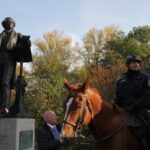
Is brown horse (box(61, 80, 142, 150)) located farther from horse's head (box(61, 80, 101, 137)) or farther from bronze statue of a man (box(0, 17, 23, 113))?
bronze statue of a man (box(0, 17, 23, 113))

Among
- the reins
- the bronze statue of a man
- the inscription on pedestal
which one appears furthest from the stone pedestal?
the reins

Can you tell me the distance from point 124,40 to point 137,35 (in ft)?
5.91

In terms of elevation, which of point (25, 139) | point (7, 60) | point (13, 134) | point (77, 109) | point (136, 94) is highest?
point (7, 60)

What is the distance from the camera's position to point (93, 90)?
22.8ft

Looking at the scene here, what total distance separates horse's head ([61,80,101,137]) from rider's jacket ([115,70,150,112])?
2.55 ft

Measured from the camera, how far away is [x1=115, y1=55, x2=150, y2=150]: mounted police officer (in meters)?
7.15

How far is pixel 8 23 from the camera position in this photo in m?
11.0

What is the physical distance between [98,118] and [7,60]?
14.4 ft

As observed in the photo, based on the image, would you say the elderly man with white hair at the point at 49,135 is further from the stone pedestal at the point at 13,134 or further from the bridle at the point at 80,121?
the bridle at the point at 80,121

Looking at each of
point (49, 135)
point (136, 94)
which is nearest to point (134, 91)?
point (136, 94)

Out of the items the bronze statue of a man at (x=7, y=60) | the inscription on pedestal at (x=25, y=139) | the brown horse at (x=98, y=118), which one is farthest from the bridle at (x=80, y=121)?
the bronze statue of a man at (x=7, y=60)

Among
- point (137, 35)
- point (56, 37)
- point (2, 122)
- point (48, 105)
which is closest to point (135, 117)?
point (2, 122)

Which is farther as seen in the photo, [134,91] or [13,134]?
[13,134]

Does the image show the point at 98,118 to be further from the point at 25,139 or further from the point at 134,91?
the point at 25,139
